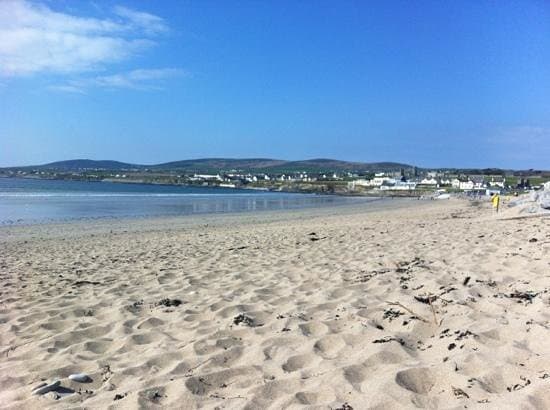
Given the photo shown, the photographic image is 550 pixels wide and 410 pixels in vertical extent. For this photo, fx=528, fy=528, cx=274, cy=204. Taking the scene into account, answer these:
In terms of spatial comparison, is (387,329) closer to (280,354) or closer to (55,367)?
(280,354)

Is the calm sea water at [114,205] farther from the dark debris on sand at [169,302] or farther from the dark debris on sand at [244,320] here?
the dark debris on sand at [244,320]

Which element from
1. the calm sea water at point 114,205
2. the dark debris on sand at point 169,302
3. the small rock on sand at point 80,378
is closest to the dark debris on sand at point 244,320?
the dark debris on sand at point 169,302

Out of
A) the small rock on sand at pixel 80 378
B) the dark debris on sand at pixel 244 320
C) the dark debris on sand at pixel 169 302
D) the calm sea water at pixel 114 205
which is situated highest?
the dark debris on sand at pixel 244 320

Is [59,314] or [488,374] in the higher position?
[488,374]

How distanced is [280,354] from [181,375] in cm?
75

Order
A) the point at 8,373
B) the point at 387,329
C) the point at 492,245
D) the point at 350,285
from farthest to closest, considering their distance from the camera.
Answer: the point at 492,245
the point at 350,285
the point at 387,329
the point at 8,373

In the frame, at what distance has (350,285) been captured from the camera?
20.3 feet

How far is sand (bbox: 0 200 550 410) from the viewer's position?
10.4 feet

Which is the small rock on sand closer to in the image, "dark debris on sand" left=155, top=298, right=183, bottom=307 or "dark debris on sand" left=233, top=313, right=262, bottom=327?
"dark debris on sand" left=233, top=313, right=262, bottom=327

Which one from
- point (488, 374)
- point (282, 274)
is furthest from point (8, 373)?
point (282, 274)

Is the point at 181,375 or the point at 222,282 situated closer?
the point at 181,375

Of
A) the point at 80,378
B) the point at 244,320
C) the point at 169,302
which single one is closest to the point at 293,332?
the point at 244,320

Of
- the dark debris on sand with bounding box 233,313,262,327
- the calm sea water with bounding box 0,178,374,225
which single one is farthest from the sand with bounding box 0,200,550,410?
the calm sea water with bounding box 0,178,374,225

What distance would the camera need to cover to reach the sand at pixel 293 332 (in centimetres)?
317
